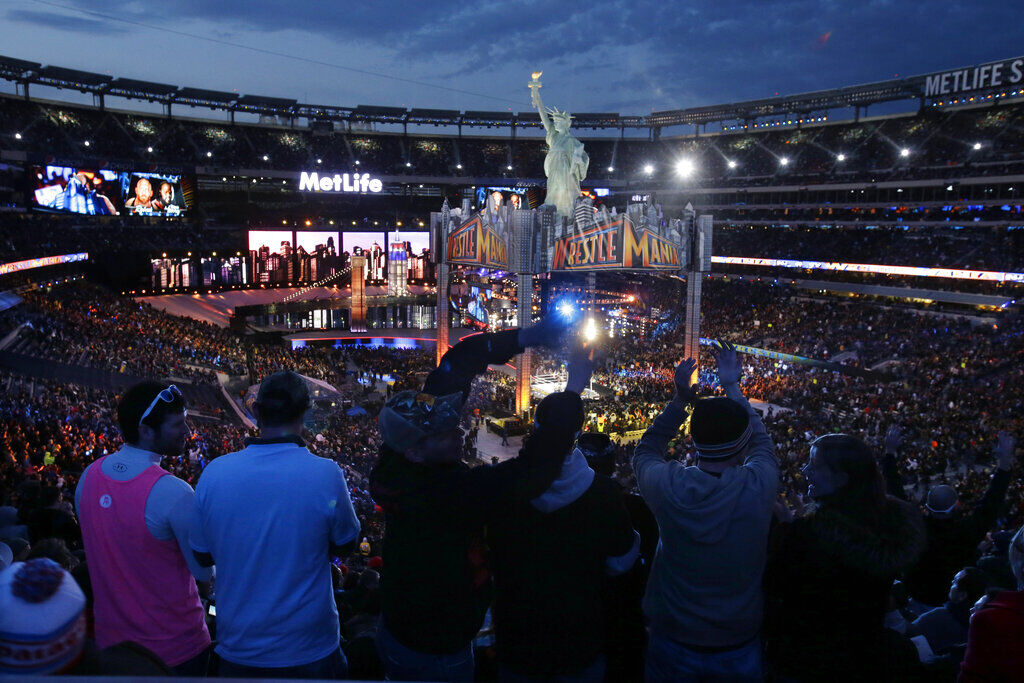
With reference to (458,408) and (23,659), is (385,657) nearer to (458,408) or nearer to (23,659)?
(458,408)

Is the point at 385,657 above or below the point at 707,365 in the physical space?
above

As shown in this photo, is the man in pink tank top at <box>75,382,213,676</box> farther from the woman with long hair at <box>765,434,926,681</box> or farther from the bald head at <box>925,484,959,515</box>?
the bald head at <box>925,484,959,515</box>

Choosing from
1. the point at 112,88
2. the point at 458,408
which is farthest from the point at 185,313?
the point at 458,408

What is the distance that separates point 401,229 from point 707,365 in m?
28.5

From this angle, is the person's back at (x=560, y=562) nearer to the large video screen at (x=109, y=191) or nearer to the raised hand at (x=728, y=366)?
the raised hand at (x=728, y=366)

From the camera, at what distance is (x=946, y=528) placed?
4180 millimetres

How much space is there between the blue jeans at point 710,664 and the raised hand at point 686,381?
45.2 inches

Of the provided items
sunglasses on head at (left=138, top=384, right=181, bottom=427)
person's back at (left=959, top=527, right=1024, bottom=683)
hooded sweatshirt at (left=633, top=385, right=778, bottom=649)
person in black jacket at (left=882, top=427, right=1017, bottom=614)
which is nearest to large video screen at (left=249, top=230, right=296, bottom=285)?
sunglasses on head at (left=138, top=384, right=181, bottom=427)

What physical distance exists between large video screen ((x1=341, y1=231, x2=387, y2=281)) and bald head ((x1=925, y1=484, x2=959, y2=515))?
47.0m

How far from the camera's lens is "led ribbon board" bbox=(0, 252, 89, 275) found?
28.9 meters

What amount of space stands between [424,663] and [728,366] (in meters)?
2.10

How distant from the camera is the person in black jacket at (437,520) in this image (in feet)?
9.32

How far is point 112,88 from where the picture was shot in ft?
147

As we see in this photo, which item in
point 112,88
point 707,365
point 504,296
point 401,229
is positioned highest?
point 112,88
